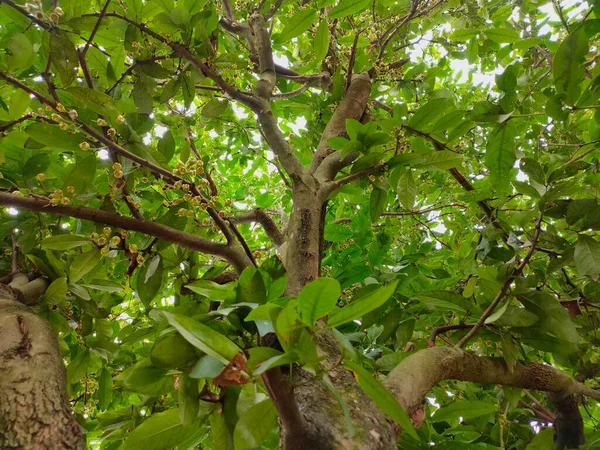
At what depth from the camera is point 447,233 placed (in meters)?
3.17

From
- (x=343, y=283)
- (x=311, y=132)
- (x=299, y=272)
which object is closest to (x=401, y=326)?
(x=343, y=283)

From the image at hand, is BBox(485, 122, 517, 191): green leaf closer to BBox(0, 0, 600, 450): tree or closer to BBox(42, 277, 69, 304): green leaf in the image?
BBox(0, 0, 600, 450): tree

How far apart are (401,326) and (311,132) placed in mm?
1506

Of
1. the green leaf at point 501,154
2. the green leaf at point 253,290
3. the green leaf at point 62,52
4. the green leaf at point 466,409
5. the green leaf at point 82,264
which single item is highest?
the green leaf at point 62,52

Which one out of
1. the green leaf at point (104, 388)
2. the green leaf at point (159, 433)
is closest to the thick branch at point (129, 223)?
the green leaf at point (159, 433)

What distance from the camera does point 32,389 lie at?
88 centimetres

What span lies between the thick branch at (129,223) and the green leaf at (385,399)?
51 centimetres

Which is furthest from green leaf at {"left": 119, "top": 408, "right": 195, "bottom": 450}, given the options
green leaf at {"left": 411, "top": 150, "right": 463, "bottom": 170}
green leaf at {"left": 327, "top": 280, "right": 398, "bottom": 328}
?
green leaf at {"left": 411, "top": 150, "right": 463, "bottom": 170}

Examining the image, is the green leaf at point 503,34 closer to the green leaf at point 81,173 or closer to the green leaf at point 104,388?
the green leaf at point 81,173

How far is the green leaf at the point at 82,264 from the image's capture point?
4.21 feet

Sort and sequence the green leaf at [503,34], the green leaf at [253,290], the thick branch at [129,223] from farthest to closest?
the green leaf at [503,34], the thick branch at [129,223], the green leaf at [253,290]

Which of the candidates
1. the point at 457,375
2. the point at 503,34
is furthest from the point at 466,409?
the point at 503,34

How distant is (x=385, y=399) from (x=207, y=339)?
336mm

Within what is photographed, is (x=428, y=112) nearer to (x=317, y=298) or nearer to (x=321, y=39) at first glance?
(x=321, y=39)
